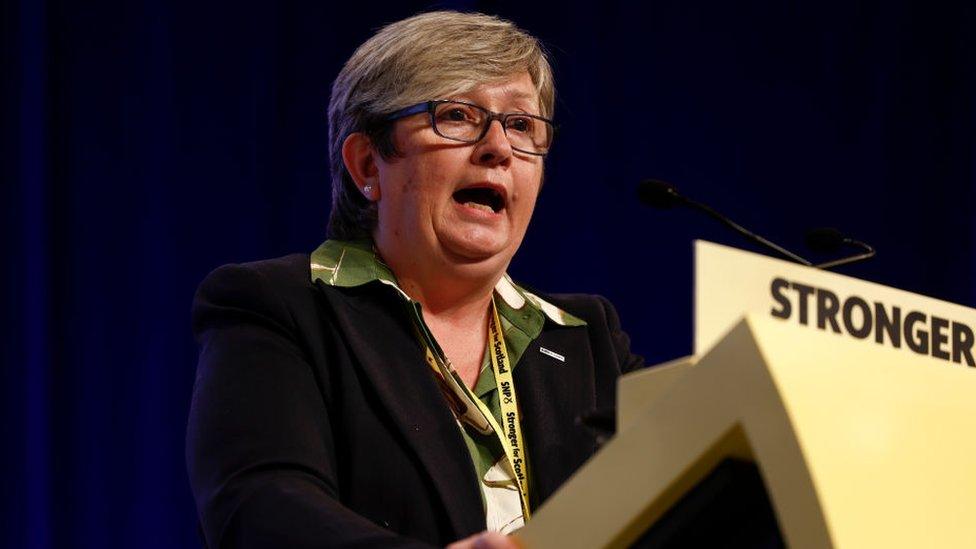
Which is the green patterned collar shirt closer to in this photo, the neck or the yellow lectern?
the neck

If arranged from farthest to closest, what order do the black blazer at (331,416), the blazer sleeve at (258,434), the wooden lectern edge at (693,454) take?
the black blazer at (331,416)
the blazer sleeve at (258,434)
the wooden lectern edge at (693,454)

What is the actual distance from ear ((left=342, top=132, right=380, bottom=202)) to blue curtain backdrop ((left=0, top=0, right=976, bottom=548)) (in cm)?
112

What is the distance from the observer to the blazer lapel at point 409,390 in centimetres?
154

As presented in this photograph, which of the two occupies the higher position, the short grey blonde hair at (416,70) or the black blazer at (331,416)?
the short grey blonde hair at (416,70)

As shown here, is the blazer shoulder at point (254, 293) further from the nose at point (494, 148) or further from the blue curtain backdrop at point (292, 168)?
the blue curtain backdrop at point (292, 168)

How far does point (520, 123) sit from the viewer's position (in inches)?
74.0

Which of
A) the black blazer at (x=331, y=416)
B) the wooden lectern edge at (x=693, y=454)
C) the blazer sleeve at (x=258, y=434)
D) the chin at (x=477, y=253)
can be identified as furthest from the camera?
the chin at (x=477, y=253)

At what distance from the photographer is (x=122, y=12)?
2908mm

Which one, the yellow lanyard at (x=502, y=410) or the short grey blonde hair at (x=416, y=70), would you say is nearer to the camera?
the yellow lanyard at (x=502, y=410)

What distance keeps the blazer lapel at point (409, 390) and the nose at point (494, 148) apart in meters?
0.25

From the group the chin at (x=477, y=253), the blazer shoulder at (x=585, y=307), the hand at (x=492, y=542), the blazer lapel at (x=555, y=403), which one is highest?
the hand at (x=492, y=542)

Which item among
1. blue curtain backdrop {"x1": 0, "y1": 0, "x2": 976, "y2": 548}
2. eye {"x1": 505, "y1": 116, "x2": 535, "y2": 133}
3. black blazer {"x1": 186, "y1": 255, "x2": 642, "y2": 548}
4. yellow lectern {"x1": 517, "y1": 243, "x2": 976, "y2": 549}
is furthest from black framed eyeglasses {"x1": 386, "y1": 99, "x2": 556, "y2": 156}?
blue curtain backdrop {"x1": 0, "y1": 0, "x2": 976, "y2": 548}

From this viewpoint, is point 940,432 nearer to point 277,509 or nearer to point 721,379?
point 721,379

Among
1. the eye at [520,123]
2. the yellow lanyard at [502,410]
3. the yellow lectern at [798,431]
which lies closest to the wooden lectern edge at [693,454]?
the yellow lectern at [798,431]
